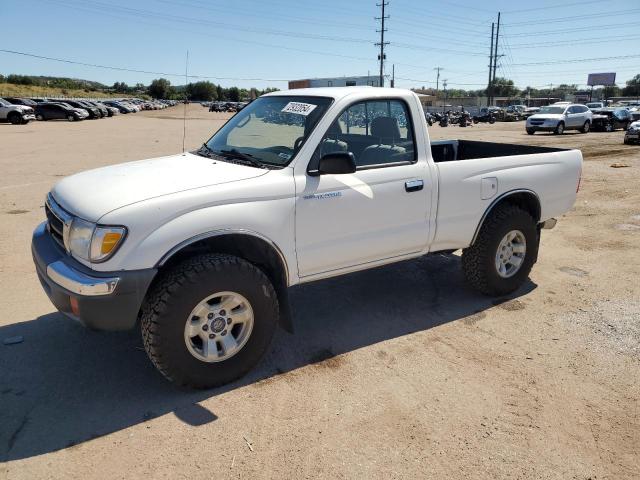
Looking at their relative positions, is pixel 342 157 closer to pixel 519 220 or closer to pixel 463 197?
pixel 463 197

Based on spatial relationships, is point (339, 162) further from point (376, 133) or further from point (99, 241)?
point (99, 241)

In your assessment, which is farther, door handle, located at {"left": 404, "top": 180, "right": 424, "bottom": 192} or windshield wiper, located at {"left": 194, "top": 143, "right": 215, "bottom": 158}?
windshield wiper, located at {"left": 194, "top": 143, "right": 215, "bottom": 158}

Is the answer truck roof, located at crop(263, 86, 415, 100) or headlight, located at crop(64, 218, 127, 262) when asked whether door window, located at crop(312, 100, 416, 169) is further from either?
headlight, located at crop(64, 218, 127, 262)

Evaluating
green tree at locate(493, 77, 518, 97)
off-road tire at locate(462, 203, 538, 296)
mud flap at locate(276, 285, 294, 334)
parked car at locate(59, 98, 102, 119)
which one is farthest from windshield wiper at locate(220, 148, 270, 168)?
green tree at locate(493, 77, 518, 97)

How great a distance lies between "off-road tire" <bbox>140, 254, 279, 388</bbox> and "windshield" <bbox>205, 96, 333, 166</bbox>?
2.87ft

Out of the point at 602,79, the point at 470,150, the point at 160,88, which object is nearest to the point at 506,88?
the point at 602,79

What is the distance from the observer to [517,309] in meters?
4.89

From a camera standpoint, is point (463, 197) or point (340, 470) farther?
point (463, 197)

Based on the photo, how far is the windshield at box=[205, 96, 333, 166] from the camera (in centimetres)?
383

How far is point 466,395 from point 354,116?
223 cm

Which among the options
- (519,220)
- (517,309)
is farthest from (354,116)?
(517,309)

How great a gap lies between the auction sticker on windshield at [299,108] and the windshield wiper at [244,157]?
0.50 m

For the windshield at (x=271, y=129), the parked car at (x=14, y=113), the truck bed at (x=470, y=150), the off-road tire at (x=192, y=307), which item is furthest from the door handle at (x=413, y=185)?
the parked car at (x=14, y=113)

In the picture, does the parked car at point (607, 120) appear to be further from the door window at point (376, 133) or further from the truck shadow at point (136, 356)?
the door window at point (376, 133)
